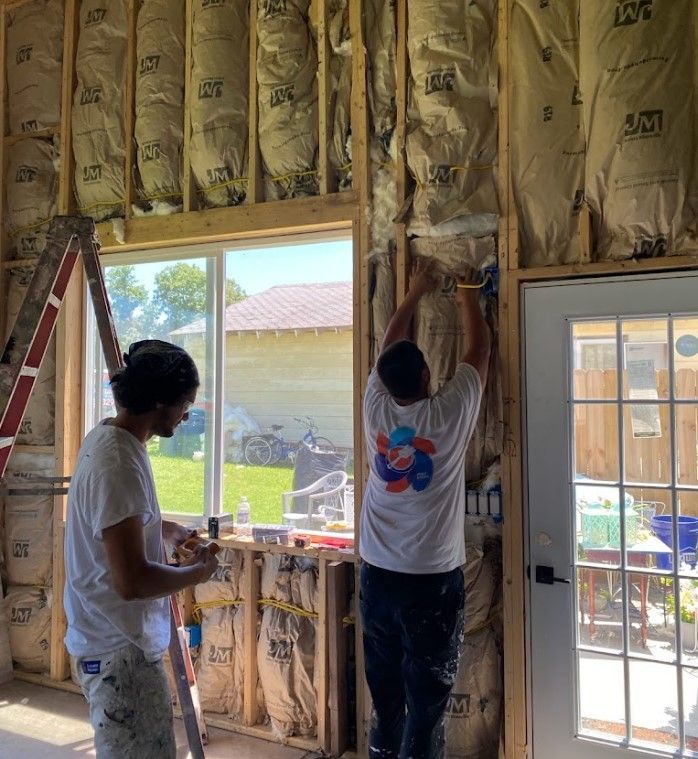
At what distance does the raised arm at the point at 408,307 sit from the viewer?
8.05 ft

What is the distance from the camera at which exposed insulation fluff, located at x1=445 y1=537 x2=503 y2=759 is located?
2439mm

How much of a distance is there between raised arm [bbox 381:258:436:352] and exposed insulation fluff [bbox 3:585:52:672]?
255 centimetres

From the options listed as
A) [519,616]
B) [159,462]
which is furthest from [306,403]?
[519,616]

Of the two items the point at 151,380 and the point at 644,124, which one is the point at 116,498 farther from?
the point at 644,124

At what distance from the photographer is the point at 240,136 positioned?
3035 mm

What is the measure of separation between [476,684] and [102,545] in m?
1.70

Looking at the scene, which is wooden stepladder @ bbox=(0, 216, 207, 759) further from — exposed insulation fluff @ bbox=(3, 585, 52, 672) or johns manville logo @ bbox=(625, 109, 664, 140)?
johns manville logo @ bbox=(625, 109, 664, 140)

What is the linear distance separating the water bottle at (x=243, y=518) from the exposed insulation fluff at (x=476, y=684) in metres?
1.15

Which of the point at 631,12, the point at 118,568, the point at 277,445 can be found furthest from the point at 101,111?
the point at 118,568

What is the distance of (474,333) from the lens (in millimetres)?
2348

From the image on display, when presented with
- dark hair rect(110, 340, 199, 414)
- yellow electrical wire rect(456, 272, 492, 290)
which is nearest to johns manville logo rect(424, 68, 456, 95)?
yellow electrical wire rect(456, 272, 492, 290)

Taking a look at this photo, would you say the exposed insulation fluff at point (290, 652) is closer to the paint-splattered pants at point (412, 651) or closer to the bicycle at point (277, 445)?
the bicycle at point (277, 445)

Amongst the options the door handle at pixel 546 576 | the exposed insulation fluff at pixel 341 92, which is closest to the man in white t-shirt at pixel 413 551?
the door handle at pixel 546 576

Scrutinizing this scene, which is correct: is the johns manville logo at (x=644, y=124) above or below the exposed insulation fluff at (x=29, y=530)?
above
